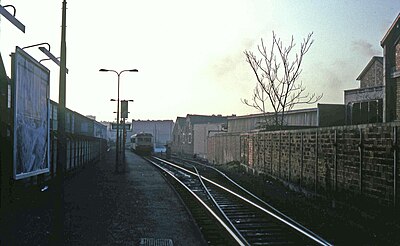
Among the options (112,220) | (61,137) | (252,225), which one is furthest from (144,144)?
(61,137)

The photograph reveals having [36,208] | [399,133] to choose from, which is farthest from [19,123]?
[399,133]

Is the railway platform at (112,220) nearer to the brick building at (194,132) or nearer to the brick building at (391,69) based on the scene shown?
the brick building at (391,69)

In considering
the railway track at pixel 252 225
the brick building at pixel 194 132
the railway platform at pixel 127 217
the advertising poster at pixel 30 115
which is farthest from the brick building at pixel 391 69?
the brick building at pixel 194 132

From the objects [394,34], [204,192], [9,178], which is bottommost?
[204,192]

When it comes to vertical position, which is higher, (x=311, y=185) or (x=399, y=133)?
(x=399, y=133)

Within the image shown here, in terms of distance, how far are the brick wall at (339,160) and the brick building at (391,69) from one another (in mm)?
6048

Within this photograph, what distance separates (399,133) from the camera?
32.9ft

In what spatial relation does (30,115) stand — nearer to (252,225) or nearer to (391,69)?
Result: (252,225)

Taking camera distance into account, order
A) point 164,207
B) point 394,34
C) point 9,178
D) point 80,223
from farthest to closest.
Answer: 1. point 394,34
2. point 164,207
3. point 80,223
4. point 9,178

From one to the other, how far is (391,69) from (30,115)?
1872 centimetres

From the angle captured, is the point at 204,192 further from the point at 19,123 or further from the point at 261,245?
the point at 19,123

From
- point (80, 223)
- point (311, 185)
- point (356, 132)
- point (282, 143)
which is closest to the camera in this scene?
point (80, 223)

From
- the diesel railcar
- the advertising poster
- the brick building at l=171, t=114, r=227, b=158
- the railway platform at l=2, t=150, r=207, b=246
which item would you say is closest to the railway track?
the railway platform at l=2, t=150, r=207, b=246

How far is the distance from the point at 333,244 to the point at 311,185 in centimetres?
740
